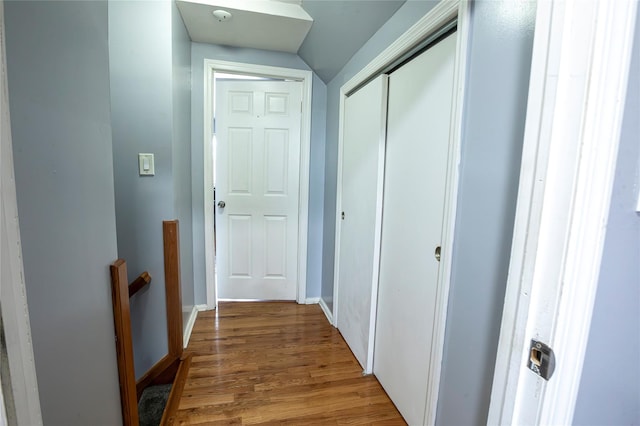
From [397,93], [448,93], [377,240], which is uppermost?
[397,93]

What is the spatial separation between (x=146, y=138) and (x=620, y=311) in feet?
6.61

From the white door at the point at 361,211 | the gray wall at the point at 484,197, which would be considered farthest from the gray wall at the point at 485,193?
the white door at the point at 361,211

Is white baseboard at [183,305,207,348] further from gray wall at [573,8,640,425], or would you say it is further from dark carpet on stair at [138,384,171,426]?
gray wall at [573,8,640,425]

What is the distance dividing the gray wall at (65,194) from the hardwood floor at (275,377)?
0.78 metres

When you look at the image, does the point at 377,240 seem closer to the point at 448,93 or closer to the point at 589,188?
the point at 448,93

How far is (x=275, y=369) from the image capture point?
1803 millimetres

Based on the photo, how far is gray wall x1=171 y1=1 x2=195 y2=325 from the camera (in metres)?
1.75

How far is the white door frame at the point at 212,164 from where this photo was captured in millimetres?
2293

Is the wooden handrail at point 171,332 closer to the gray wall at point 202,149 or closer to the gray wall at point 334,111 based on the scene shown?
the gray wall at point 202,149

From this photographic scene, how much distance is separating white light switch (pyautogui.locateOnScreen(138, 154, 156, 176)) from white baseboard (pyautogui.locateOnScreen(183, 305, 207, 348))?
3.87ft

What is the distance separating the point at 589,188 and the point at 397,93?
121 cm

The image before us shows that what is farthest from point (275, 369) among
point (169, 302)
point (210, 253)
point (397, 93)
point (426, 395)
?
point (397, 93)

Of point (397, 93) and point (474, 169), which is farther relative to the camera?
point (397, 93)

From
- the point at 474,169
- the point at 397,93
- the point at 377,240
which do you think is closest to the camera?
the point at 474,169
